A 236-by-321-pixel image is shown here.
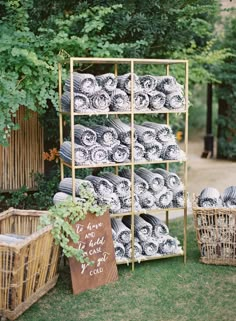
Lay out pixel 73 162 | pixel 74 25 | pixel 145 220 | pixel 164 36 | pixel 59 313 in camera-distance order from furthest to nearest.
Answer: pixel 164 36
pixel 74 25
pixel 145 220
pixel 73 162
pixel 59 313

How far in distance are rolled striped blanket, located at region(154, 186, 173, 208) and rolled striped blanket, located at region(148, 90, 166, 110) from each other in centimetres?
77

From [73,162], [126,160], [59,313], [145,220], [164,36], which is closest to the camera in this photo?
[59,313]

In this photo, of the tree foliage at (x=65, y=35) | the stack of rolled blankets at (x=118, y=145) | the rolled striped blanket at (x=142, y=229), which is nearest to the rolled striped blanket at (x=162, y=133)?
the stack of rolled blankets at (x=118, y=145)

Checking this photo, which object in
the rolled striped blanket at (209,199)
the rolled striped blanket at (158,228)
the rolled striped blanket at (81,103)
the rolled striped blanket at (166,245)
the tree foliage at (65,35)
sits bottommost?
the rolled striped blanket at (166,245)

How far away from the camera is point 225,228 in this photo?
4.66 meters

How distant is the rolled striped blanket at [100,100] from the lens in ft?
14.1

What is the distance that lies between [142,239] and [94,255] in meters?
0.58

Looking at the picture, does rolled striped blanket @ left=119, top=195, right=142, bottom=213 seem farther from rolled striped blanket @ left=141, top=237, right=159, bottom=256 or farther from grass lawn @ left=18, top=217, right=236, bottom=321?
grass lawn @ left=18, top=217, right=236, bottom=321

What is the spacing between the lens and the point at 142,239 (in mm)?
4711

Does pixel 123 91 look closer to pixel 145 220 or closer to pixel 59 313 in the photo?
pixel 145 220

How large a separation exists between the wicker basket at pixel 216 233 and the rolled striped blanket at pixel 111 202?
73cm

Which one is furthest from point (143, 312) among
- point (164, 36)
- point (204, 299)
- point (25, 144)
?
point (164, 36)

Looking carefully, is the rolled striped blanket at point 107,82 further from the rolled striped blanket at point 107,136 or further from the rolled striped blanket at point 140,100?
the rolled striped blanket at point 107,136

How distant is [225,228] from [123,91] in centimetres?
156
